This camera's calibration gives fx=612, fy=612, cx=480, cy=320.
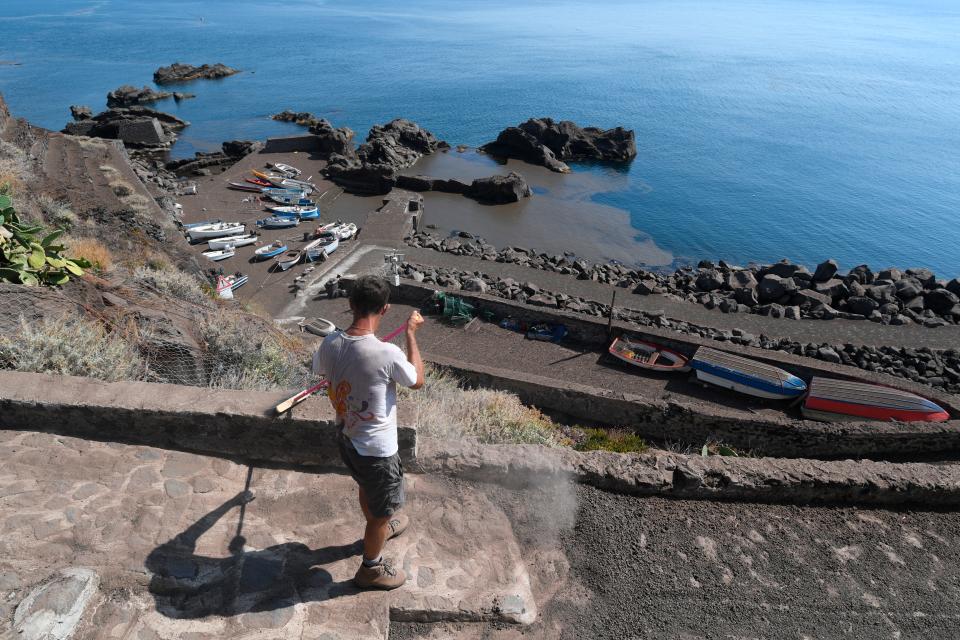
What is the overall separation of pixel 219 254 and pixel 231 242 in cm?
104

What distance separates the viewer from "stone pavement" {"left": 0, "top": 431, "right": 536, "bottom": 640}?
3365 millimetres

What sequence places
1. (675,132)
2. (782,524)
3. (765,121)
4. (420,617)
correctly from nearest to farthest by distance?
(420,617) < (782,524) < (675,132) < (765,121)

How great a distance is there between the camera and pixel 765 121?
55375mm

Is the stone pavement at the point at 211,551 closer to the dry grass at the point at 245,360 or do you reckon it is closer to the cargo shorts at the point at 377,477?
the cargo shorts at the point at 377,477

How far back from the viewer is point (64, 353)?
538 cm

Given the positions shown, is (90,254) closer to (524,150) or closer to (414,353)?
(414,353)

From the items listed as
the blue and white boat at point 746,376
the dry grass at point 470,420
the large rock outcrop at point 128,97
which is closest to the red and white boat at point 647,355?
the blue and white boat at point 746,376

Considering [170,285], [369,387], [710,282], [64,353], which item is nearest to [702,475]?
[369,387]

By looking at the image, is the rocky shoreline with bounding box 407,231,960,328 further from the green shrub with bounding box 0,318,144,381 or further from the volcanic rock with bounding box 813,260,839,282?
the green shrub with bounding box 0,318,144,381

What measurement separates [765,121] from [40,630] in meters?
62.5

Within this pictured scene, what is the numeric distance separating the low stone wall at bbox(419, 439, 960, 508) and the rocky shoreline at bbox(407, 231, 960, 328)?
14.3 metres

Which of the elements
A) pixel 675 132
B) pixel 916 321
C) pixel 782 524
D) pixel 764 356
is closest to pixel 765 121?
pixel 675 132

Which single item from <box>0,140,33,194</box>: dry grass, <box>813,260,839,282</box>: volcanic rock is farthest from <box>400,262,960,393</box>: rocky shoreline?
<box>0,140,33,194</box>: dry grass

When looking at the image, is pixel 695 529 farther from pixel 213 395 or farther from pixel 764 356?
pixel 764 356
